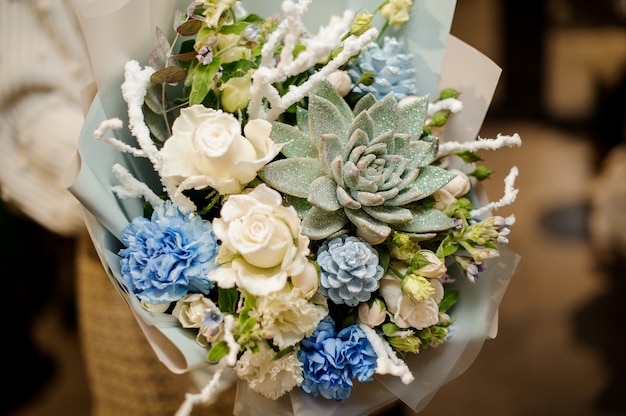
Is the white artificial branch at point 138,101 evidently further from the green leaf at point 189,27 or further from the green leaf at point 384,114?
the green leaf at point 384,114

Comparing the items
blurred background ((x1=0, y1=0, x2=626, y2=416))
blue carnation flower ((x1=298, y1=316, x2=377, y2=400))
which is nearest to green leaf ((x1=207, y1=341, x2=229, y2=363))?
Answer: blue carnation flower ((x1=298, y1=316, x2=377, y2=400))

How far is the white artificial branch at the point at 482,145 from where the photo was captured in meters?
0.68

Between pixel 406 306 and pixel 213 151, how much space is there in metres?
0.26

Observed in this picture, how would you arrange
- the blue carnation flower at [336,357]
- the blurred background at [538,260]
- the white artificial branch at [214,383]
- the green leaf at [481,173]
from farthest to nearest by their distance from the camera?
the blurred background at [538,260], the green leaf at [481,173], the blue carnation flower at [336,357], the white artificial branch at [214,383]

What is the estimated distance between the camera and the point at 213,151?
0.58 m

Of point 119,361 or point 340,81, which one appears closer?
point 340,81

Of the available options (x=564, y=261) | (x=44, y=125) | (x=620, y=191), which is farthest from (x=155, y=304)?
(x=564, y=261)

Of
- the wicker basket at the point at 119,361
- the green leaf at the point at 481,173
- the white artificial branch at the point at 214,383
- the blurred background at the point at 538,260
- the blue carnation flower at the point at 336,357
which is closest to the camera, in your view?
the white artificial branch at the point at 214,383

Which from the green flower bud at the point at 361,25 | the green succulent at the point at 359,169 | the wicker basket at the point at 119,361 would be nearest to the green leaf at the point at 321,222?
the green succulent at the point at 359,169

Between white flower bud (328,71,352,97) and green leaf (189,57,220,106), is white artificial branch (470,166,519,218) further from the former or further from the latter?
green leaf (189,57,220,106)

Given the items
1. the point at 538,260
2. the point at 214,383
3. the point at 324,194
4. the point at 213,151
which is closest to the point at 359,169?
the point at 324,194

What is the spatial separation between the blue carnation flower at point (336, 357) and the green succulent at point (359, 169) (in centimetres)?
11

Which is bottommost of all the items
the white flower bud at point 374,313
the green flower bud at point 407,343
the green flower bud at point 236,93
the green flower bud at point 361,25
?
the green flower bud at point 407,343

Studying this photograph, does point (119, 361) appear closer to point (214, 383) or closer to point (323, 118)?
point (214, 383)
